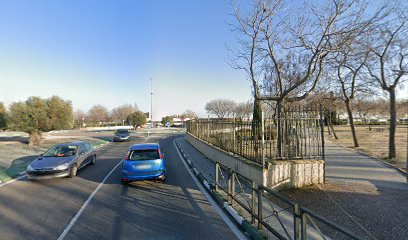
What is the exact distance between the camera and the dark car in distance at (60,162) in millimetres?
7656

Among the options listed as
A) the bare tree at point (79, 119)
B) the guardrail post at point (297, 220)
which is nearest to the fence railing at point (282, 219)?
the guardrail post at point (297, 220)

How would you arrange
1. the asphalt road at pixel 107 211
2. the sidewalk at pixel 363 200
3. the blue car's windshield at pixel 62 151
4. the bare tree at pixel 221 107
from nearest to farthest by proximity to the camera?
the asphalt road at pixel 107 211, the sidewalk at pixel 363 200, the blue car's windshield at pixel 62 151, the bare tree at pixel 221 107

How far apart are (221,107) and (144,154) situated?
63.9 m

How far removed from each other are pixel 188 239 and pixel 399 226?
458 centimetres

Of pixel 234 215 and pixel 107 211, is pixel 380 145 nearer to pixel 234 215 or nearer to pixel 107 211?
pixel 234 215

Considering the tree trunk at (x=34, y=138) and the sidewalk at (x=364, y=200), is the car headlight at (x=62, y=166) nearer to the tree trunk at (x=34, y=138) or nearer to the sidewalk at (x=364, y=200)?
the sidewalk at (x=364, y=200)

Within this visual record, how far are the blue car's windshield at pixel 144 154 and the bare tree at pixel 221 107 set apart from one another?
5995 cm

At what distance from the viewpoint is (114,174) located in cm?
900

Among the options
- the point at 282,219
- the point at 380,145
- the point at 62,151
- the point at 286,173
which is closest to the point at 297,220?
the point at 282,219

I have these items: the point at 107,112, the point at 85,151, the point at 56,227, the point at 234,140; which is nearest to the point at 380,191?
the point at 234,140

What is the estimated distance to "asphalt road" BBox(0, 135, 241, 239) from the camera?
13.9ft

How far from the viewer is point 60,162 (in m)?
8.05

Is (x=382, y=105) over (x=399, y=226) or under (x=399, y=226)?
over

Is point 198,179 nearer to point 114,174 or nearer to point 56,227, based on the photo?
point 114,174
